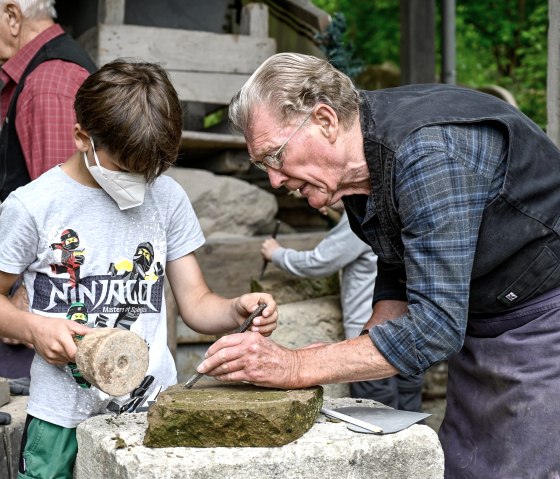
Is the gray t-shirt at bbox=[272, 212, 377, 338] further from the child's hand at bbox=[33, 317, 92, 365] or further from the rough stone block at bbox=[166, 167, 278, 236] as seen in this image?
the child's hand at bbox=[33, 317, 92, 365]

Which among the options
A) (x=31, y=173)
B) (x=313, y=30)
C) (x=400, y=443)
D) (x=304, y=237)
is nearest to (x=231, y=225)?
(x=304, y=237)

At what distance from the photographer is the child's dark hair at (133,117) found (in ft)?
8.68

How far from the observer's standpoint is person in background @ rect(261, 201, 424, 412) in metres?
5.24

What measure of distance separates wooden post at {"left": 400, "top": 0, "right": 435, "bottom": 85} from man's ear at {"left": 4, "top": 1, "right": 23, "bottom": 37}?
11.9ft

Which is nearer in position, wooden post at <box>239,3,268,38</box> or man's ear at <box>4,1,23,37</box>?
man's ear at <box>4,1,23,37</box>

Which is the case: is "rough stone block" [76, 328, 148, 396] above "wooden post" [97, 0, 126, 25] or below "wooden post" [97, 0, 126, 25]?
below

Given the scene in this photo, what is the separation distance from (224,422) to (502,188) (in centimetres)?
100

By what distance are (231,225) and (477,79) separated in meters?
9.57

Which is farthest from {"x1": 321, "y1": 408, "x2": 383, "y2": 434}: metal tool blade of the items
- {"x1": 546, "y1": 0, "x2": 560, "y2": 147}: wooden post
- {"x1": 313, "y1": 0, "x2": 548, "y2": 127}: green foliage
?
{"x1": 313, "y1": 0, "x2": 548, "y2": 127}: green foliage

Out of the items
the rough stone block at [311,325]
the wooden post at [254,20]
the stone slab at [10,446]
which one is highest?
the wooden post at [254,20]

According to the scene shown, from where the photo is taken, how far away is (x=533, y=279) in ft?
8.79

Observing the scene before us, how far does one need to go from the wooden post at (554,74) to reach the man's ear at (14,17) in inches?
92.2

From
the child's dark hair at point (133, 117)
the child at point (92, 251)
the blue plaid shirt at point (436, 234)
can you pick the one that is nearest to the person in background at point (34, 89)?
the child at point (92, 251)

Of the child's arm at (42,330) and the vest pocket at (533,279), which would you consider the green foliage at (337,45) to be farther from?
the child's arm at (42,330)
